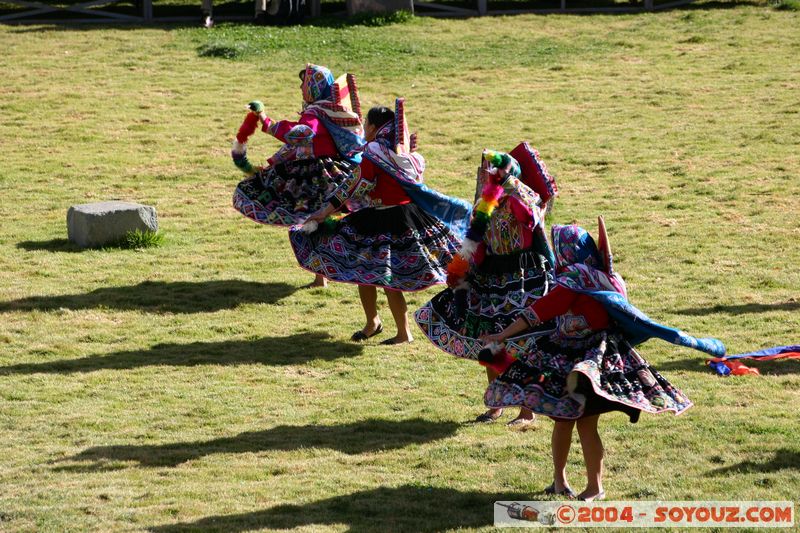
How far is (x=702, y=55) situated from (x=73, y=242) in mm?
11997

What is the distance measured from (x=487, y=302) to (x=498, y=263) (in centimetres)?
29

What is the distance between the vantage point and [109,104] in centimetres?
1870

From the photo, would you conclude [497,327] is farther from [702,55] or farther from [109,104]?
[702,55]

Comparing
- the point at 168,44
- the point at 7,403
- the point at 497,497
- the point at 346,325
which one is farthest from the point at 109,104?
the point at 497,497

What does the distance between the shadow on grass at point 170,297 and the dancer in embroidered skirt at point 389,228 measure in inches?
58.7

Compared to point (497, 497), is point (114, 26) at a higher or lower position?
higher

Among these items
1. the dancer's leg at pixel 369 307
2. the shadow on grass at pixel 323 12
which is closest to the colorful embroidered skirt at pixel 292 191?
the dancer's leg at pixel 369 307

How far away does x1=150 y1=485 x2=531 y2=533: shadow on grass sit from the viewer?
22.2 feet

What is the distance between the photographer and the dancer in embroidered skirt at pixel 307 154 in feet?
37.5

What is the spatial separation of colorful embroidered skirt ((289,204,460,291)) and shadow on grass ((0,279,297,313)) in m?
1.57

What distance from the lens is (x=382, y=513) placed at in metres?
6.96

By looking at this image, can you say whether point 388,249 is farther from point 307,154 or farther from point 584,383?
point 584,383

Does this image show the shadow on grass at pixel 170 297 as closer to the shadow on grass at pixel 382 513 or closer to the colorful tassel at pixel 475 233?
the colorful tassel at pixel 475 233

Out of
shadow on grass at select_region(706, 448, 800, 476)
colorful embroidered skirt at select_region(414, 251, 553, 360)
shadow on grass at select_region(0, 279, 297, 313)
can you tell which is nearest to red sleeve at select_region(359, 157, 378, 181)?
colorful embroidered skirt at select_region(414, 251, 553, 360)
